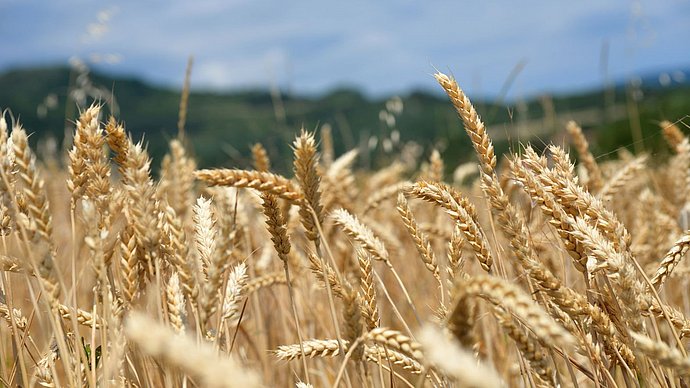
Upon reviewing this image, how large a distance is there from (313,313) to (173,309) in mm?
1425

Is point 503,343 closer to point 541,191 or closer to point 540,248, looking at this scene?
point 540,248

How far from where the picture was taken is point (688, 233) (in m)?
1.48

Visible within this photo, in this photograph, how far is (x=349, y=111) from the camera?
97875 mm

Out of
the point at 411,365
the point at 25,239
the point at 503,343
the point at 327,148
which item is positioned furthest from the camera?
the point at 327,148

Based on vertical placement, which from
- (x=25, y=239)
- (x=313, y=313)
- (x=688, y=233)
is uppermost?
(x=313, y=313)

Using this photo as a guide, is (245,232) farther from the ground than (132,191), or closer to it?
farther from the ground

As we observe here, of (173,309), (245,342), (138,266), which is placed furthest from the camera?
(245,342)

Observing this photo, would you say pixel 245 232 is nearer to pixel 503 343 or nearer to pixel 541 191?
pixel 503 343

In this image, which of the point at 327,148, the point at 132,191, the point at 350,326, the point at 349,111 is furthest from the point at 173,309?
the point at 349,111

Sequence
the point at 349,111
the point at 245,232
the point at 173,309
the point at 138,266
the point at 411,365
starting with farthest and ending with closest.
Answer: the point at 349,111 < the point at 245,232 < the point at 138,266 < the point at 411,365 < the point at 173,309

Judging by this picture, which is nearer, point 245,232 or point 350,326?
point 350,326

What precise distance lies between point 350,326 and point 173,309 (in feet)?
1.34

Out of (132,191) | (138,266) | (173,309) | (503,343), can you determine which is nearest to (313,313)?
(503,343)

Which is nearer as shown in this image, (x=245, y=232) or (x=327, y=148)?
(x=245, y=232)
